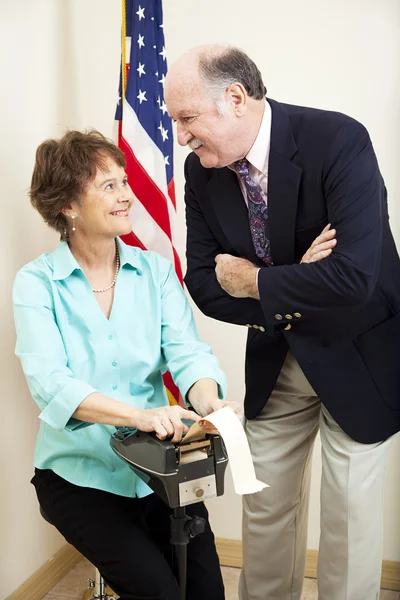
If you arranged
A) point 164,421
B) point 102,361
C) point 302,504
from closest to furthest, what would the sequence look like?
1. point 164,421
2. point 102,361
3. point 302,504

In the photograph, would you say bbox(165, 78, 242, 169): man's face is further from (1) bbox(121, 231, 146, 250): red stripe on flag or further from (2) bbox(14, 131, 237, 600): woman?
(1) bbox(121, 231, 146, 250): red stripe on flag

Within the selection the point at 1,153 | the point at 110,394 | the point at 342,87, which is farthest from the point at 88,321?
the point at 342,87

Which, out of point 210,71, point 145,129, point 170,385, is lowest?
point 170,385

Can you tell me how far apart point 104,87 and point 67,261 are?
1.24m

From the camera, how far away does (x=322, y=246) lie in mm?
1855

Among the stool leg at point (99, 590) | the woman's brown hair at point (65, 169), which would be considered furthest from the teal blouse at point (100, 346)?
the stool leg at point (99, 590)

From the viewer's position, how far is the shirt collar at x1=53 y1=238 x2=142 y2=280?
2066 mm

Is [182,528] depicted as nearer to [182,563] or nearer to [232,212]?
[182,563]

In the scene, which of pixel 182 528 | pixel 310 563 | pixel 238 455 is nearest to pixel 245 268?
pixel 238 455

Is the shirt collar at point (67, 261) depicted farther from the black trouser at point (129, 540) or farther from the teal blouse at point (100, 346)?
the black trouser at point (129, 540)

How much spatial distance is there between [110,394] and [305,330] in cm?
58

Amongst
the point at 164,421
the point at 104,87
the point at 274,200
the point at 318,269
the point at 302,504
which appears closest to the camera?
the point at 164,421

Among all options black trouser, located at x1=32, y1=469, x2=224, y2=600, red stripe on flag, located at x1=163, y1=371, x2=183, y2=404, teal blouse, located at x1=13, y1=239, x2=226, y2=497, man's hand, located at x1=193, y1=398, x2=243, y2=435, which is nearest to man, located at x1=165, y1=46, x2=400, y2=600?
teal blouse, located at x1=13, y1=239, x2=226, y2=497

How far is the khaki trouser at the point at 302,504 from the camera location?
2031 mm
